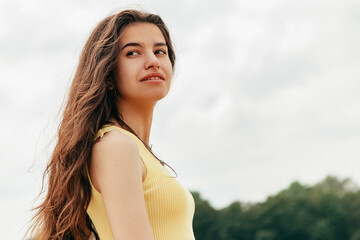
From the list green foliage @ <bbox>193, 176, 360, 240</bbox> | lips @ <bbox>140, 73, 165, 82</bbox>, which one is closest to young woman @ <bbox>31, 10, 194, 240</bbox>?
lips @ <bbox>140, 73, 165, 82</bbox>

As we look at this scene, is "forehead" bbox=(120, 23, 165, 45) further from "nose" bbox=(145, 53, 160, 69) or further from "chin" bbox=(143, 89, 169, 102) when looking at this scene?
"chin" bbox=(143, 89, 169, 102)

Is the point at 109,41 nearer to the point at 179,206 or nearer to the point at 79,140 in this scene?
the point at 79,140

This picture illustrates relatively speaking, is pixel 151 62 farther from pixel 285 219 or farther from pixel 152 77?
pixel 285 219

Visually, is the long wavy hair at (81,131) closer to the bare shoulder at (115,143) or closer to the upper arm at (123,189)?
the bare shoulder at (115,143)

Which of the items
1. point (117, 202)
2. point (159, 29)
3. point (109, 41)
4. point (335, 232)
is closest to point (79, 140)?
point (117, 202)

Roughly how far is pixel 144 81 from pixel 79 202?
31.7 inches

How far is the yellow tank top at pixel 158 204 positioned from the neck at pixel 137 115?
0.94 ft

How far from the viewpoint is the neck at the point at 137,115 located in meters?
3.86

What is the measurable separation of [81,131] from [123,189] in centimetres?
49

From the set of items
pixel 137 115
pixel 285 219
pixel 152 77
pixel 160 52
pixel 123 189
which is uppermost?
pixel 285 219

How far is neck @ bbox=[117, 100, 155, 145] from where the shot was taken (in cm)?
386

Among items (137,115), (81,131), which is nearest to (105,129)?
(81,131)

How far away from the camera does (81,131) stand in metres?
3.52

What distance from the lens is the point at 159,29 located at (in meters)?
4.13
